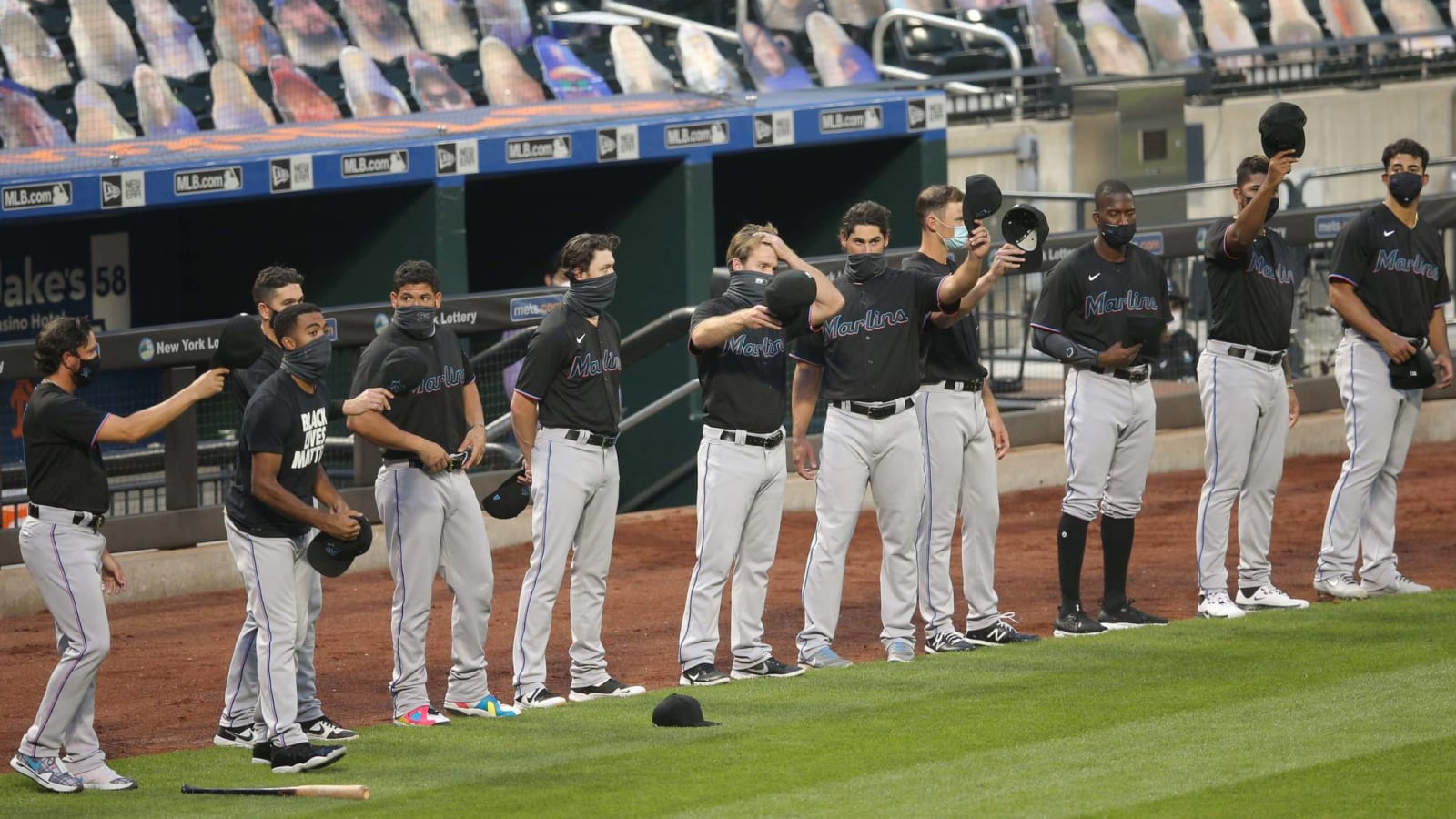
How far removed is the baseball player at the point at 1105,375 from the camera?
8.41 metres

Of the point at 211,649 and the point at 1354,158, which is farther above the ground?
the point at 1354,158

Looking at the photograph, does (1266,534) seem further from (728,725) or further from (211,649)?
(211,649)

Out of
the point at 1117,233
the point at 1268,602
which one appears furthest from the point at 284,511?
the point at 1268,602

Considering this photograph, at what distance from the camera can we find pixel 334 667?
8.86 m

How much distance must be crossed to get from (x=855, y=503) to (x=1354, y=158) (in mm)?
14027

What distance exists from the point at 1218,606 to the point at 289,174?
20.8 ft

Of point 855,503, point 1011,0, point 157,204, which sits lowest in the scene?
point 855,503

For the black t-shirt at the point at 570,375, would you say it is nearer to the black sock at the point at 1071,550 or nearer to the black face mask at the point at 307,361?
the black face mask at the point at 307,361

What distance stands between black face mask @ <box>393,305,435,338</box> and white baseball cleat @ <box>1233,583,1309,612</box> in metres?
3.85

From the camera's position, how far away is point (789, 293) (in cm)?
734

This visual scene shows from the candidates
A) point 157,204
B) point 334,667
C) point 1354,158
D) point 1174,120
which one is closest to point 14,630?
point 334,667

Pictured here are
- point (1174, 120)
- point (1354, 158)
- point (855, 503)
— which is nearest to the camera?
point (855, 503)

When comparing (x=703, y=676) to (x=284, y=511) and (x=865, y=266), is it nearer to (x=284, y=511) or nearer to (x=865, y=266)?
(x=865, y=266)

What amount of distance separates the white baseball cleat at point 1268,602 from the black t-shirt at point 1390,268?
1.24m
